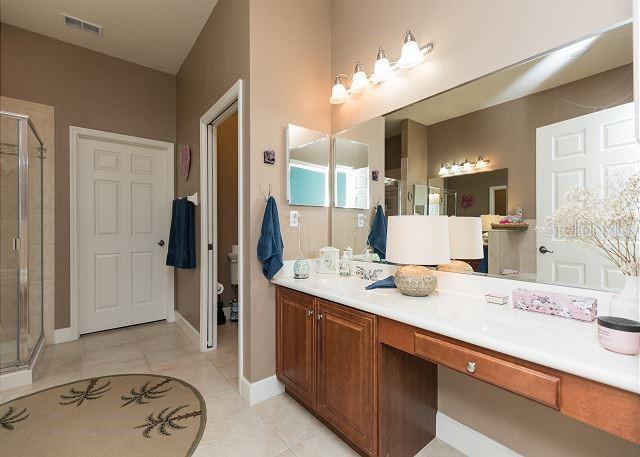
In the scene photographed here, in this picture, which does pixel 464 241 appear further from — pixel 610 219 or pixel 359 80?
pixel 359 80

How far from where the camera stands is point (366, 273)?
81.9 inches

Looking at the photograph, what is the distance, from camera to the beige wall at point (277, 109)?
2049 mm

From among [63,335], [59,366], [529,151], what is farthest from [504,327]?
[63,335]

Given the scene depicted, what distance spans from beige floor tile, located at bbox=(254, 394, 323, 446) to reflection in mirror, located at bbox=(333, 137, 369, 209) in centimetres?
144

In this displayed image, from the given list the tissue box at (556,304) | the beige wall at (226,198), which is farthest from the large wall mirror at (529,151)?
the beige wall at (226,198)

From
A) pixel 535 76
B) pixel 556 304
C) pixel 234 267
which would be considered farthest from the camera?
pixel 234 267

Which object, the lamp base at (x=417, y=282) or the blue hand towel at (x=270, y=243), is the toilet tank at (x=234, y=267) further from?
the lamp base at (x=417, y=282)

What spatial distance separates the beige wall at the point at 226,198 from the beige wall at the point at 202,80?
0.52 meters

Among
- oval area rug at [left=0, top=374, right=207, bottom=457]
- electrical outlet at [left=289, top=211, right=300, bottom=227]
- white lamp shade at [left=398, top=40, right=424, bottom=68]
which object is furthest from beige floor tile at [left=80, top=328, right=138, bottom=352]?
white lamp shade at [left=398, top=40, right=424, bottom=68]

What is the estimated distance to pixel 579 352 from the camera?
85cm

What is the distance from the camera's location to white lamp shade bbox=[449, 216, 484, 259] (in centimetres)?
157

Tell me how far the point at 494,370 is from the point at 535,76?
1274 mm

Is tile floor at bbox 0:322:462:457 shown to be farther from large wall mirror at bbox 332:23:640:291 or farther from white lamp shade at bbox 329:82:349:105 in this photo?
white lamp shade at bbox 329:82:349:105

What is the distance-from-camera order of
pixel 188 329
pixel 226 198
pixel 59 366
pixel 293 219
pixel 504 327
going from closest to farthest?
pixel 504 327 < pixel 293 219 < pixel 59 366 < pixel 188 329 < pixel 226 198
